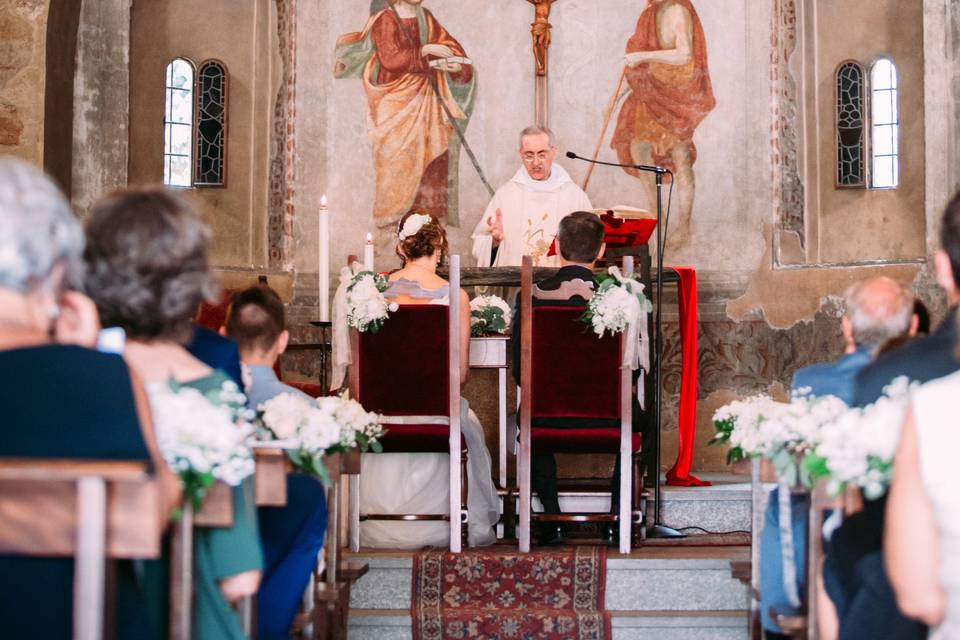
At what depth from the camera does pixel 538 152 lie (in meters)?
8.77

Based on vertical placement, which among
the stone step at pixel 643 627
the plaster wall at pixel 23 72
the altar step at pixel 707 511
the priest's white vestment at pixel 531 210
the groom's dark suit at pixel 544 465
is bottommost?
the stone step at pixel 643 627

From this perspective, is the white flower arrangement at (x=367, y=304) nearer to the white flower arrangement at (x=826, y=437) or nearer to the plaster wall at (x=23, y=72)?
the white flower arrangement at (x=826, y=437)

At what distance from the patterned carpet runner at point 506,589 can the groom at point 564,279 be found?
44cm

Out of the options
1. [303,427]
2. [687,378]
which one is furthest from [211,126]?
[303,427]

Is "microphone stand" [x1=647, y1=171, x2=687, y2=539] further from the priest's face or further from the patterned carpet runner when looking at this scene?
the priest's face

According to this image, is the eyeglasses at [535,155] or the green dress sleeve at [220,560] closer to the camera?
the green dress sleeve at [220,560]

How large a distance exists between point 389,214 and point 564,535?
392 cm

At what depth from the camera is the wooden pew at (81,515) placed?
A: 220cm

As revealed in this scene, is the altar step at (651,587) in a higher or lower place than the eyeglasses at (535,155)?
lower

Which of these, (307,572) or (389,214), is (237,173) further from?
(307,572)

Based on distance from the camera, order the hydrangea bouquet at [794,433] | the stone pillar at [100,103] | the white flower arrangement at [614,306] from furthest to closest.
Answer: the stone pillar at [100,103] < the white flower arrangement at [614,306] < the hydrangea bouquet at [794,433]

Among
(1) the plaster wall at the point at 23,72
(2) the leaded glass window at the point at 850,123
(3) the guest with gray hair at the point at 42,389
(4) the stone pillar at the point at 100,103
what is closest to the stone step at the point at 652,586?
(3) the guest with gray hair at the point at 42,389

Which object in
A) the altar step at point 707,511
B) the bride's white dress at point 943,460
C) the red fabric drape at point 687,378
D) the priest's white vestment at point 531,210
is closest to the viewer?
the bride's white dress at point 943,460

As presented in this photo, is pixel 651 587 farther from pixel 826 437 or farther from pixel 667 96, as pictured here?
pixel 667 96
